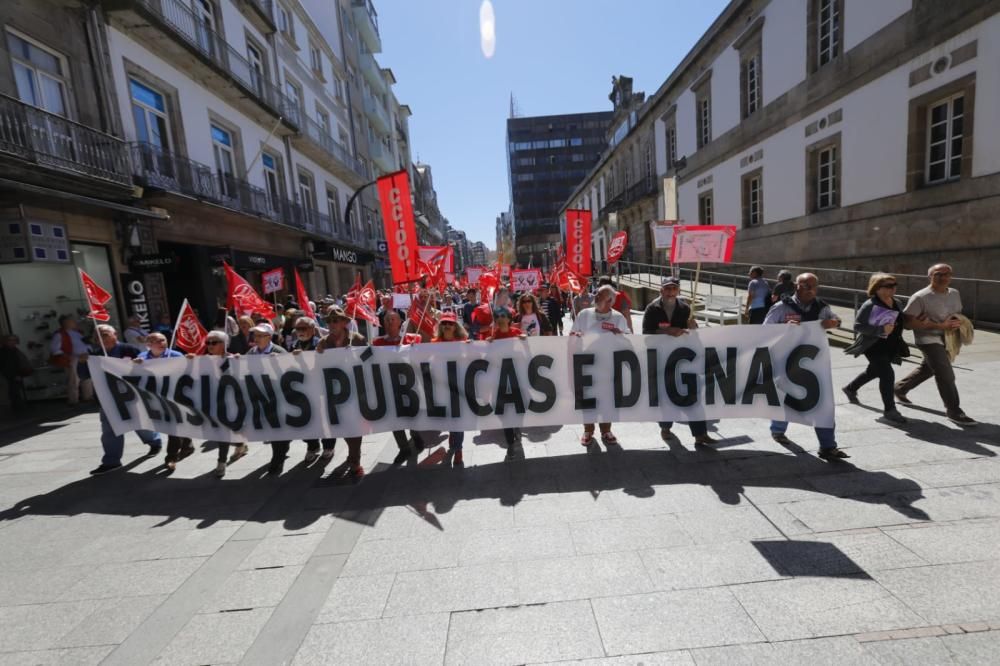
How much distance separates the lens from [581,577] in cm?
278

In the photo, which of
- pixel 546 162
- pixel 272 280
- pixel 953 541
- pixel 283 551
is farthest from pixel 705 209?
pixel 546 162

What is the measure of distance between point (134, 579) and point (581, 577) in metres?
3.04

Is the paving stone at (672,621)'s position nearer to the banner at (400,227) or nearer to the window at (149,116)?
the banner at (400,227)

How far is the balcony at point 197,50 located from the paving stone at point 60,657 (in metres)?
12.5

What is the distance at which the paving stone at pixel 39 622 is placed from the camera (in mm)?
2576

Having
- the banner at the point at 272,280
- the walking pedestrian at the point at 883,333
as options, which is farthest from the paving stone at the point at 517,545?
the banner at the point at 272,280

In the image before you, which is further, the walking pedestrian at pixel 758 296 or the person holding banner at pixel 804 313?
the walking pedestrian at pixel 758 296

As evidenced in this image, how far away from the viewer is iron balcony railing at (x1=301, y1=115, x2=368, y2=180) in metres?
20.1

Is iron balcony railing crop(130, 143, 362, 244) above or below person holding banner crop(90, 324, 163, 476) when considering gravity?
above

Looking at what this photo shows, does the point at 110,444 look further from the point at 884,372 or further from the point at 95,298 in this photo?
the point at 884,372

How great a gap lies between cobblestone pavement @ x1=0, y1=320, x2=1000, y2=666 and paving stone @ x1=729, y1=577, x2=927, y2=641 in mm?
11

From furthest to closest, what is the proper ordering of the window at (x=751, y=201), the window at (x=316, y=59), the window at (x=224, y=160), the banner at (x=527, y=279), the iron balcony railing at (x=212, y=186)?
the window at (x=316, y=59), the window at (x=751, y=201), the banner at (x=527, y=279), the window at (x=224, y=160), the iron balcony railing at (x=212, y=186)

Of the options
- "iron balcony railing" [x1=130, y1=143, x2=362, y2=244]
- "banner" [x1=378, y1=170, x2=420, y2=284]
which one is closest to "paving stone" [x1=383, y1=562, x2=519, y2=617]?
"banner" [x1=378, y1=170, x2=420, y2=284]

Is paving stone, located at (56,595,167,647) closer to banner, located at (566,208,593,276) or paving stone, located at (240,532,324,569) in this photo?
paving stone, located at (240,532,324,569)
